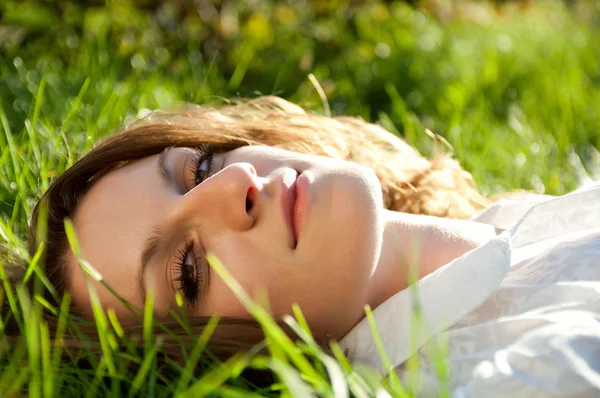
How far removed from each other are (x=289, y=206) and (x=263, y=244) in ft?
0.39

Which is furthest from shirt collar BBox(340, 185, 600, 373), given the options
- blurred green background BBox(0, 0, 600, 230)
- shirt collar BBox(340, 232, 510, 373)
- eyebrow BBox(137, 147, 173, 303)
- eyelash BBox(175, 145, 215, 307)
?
blurred green background BBox(0, 0, 600, 230)

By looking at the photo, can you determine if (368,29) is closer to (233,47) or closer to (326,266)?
(233,47)

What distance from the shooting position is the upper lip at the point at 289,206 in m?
1.77

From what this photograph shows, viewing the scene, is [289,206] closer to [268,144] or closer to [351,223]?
[351,223]

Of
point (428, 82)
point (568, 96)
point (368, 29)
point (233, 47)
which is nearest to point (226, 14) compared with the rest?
point (233, 47)

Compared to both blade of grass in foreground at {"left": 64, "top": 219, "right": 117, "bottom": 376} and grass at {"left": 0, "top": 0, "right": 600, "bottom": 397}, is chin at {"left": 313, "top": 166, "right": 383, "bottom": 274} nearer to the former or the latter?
blade of grass in foreground at {"left": 64, "top": 219, "right": 117, "bottom": 376}

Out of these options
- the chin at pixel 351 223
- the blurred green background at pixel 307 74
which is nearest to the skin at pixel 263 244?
the chin at pixel 351 223

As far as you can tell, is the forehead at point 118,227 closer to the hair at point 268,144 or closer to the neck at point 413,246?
the hair at point 268,144

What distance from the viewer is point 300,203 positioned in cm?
180

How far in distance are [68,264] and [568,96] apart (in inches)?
110

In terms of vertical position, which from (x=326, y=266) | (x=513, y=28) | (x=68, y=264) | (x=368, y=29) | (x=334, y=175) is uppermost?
(x=334, y=175)

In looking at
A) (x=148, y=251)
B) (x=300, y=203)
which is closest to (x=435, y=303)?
(x=300, y=203)

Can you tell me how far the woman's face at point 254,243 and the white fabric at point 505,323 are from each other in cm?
14

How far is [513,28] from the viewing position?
6156mm
